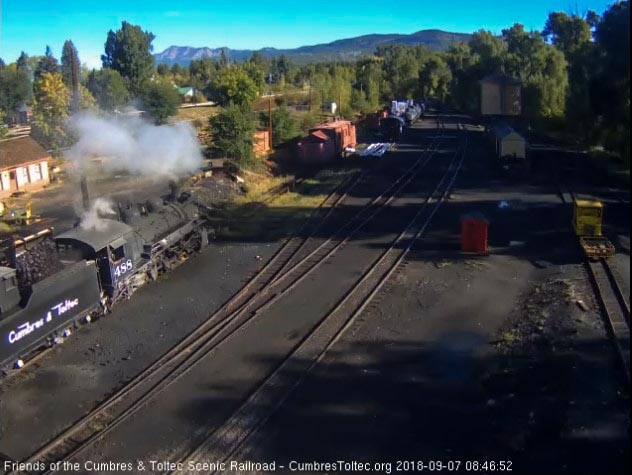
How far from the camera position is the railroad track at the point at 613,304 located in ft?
33.2

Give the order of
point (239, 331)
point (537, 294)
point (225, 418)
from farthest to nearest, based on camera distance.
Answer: point (537, 294), point (239, 331), point (225, 418)

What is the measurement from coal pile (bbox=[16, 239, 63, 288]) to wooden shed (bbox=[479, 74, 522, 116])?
43233 mm

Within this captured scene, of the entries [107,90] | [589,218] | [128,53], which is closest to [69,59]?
[107,90]

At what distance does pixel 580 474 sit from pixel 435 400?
8.40ft

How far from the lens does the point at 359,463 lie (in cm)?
784

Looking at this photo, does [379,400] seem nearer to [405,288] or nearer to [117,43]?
[405,288]

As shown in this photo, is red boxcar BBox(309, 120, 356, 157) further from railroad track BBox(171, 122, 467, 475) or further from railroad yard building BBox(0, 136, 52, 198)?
railroad track BBox(171, 122, 467, 475)

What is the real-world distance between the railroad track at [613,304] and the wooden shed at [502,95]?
35.2m

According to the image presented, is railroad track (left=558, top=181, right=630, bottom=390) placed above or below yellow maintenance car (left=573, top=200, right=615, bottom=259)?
below

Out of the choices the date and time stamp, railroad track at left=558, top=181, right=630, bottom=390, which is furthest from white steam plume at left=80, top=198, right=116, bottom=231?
railroad track at left=558, top=181, right=630, bottom=390

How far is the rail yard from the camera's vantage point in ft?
26.7

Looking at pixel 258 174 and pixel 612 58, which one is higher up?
pixel 612 58

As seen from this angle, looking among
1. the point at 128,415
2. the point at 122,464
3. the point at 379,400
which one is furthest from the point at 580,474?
the point at 128,415

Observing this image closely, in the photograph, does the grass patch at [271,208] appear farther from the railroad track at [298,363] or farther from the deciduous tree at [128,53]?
the deciduous tree at [128,53]
